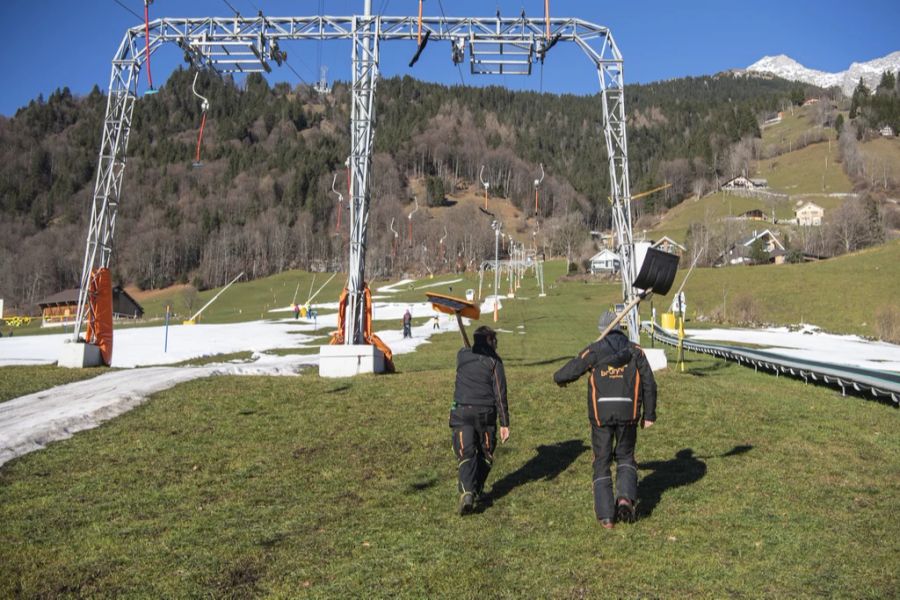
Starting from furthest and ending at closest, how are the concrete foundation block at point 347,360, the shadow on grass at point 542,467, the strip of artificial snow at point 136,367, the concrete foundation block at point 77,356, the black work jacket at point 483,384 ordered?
the concrete foundation block at point 77,356, the concrete foundation block at point 347,360, the strip of artificial snow at point 136,367, the shadow on grass at point 542,467, the black work jacket at point 483,384

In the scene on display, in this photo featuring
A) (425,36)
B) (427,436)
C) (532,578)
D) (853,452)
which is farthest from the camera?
(425,36)

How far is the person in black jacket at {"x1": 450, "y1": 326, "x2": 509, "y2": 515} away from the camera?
909 centimetres

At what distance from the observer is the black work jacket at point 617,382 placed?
27.5ft

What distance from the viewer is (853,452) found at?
39.7ft

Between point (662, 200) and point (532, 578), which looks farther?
point (662, 200)

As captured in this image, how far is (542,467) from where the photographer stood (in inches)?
444

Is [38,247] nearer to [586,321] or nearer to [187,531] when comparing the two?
[586,321]

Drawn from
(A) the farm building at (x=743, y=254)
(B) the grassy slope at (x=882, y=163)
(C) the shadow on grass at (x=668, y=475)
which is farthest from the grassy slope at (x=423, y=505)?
(B) the grassy slope at (x=882, y=163)

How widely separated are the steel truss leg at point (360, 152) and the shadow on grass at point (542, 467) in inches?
387

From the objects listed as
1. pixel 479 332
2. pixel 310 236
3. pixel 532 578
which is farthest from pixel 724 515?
pixel 310 236

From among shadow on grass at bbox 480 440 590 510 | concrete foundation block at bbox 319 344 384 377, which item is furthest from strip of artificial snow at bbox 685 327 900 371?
shadow on grass at bbox 480 440 590 510

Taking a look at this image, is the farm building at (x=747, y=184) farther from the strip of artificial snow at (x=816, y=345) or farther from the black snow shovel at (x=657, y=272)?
the black snow shovel at (x=657, y=272)

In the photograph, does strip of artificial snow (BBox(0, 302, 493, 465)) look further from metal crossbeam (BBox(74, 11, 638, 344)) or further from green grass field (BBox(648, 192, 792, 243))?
green grass field (BBox(648, 192, 792, 243))

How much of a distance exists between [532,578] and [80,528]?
5.40 meters
